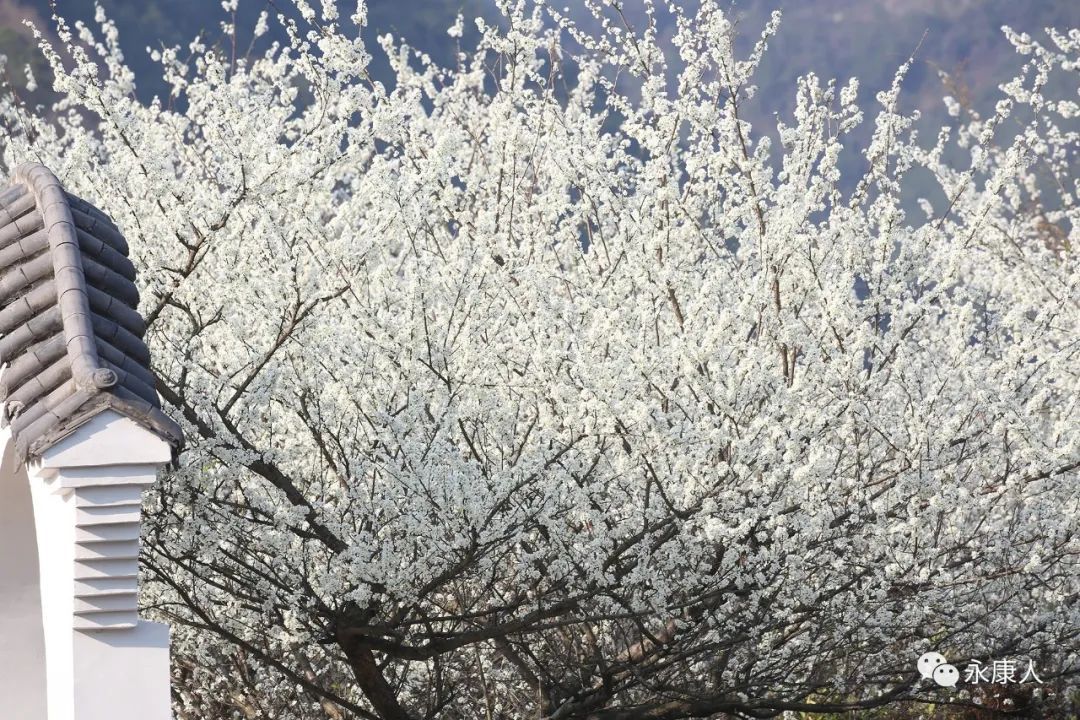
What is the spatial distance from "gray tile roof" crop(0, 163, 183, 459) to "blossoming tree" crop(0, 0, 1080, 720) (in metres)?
1.19

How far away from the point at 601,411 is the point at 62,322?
86.5 inches

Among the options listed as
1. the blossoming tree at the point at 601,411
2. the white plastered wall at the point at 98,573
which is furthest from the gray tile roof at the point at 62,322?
the blossoming tree at the point at 601,411

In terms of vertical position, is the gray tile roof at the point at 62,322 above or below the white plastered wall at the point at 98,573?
above

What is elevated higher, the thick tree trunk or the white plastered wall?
the thick tree trunk

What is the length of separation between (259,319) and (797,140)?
105 inches

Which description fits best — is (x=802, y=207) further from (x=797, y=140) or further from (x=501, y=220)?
(x=501, y=220)

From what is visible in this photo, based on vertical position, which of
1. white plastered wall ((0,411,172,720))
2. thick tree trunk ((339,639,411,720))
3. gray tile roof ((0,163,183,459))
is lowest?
white plastered wall ((0,411,172,720))

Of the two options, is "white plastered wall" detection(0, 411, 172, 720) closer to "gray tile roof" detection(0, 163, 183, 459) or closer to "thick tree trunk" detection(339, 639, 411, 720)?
"gray tile roof" detection(0, 163, 183, 459)

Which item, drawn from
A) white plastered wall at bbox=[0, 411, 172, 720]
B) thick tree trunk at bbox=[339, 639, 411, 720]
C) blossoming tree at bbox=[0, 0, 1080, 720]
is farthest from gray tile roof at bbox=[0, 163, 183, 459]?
thick tree trunk at bbox=[339, 639, 411, 720]

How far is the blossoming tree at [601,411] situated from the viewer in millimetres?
5012

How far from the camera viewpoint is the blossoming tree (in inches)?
197

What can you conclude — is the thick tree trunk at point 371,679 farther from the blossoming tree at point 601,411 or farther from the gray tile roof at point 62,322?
the gray tile roof at point 62,322

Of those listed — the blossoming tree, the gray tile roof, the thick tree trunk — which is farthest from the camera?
the thick tree trunk

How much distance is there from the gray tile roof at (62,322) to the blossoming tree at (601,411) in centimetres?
119
